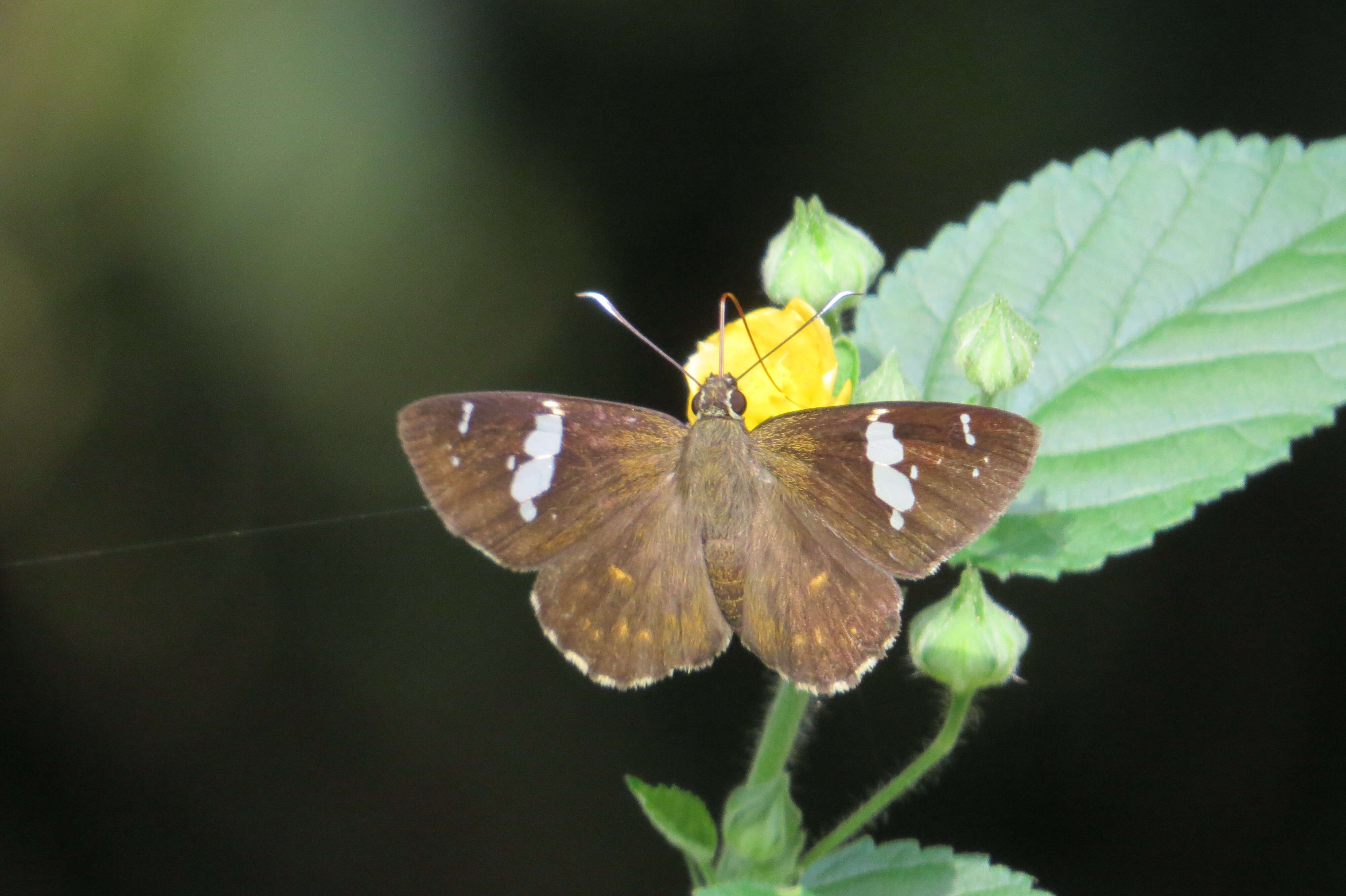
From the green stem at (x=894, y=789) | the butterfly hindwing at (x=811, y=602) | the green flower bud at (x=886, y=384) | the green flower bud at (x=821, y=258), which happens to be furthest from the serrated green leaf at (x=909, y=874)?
the green flower bud at (x=821, y=258)

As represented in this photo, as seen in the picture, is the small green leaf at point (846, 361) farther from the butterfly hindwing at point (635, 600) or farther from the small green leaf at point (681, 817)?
the small green leaf at point (681, 817)

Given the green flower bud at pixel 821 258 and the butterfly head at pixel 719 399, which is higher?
the green flower bud at pixel 821 258

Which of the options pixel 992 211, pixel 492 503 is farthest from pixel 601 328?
pixel 492 503

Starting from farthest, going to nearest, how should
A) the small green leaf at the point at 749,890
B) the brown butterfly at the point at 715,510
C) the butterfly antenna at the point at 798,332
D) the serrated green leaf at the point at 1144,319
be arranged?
the serrated green leaf at the point at 1144,319, the butterfly antenna at the point at 798,332, the brown butterfly at the point at 715,510, the small green leaf at the point at 749,890

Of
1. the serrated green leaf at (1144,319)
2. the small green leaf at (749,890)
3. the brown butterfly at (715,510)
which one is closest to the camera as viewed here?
the small green leaf at (749,890)

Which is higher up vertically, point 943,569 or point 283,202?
point 283,202

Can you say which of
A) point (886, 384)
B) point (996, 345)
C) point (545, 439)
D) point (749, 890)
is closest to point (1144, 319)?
point (996, 345)

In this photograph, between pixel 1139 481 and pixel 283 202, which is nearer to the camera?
pixel 1139 481

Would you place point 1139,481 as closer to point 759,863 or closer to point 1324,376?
point 1324,376
